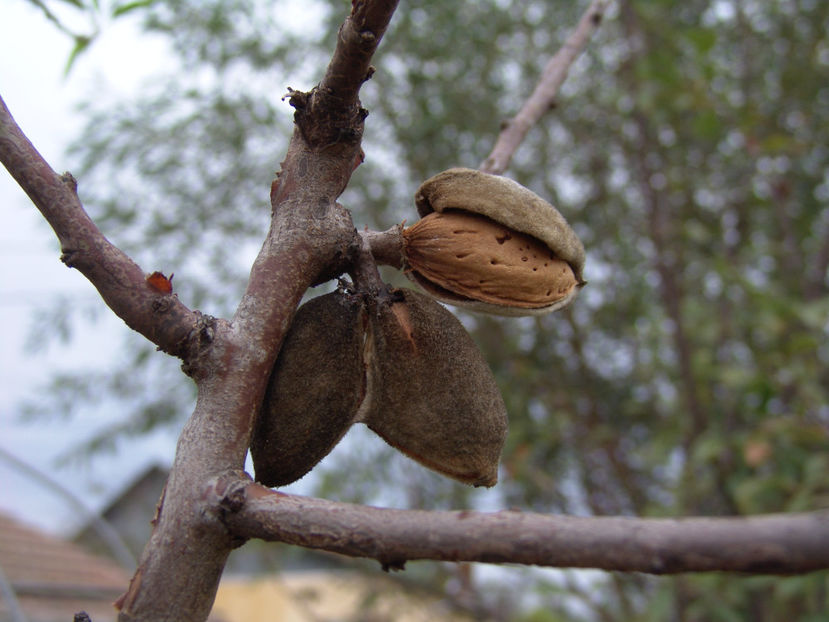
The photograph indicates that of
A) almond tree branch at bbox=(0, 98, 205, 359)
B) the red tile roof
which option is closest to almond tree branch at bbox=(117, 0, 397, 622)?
almond tree branch at bbox=(0, 98, 205, 359)

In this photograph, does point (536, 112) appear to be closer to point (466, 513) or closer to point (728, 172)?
point (466, 513)

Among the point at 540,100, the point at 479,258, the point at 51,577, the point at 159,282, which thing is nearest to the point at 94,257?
the point at 159,282

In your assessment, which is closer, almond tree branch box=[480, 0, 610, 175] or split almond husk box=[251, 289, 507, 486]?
split almond husk box=[251, 289, 507, 486]

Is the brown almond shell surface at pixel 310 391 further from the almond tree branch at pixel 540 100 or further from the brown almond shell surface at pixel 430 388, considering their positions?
the almond tree branch at pixel 540 100

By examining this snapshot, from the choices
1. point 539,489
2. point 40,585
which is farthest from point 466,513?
point 539,489

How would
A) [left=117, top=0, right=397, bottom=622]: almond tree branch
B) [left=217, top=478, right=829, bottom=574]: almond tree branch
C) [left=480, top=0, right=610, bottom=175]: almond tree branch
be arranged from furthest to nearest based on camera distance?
[left=480, top=0, right=610, bottom=175]: almond tree branch → [left=117, top=0, right=397, bottom=622]: almond tree branch → [left=217, top=478, right=829, bottom=574]: almond tree branch

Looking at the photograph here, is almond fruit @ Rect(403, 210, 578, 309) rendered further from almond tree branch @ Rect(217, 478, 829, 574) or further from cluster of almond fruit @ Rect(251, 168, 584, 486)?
almond tree branch @ Rect(217, 478, 829, 574)
